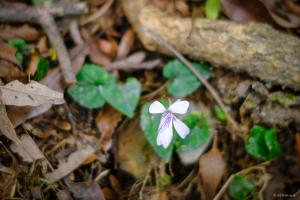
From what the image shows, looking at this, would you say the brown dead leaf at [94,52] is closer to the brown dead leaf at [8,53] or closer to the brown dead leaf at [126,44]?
the brown dead leaf at [126,44]

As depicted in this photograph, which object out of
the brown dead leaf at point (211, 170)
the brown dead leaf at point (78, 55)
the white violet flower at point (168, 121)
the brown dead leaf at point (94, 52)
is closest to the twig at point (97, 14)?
the brown dead leaf at point (94, 52)

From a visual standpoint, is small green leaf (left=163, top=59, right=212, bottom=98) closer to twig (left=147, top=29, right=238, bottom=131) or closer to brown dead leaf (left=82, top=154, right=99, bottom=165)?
twig (left=147, top=29, right=238, bottom=131)

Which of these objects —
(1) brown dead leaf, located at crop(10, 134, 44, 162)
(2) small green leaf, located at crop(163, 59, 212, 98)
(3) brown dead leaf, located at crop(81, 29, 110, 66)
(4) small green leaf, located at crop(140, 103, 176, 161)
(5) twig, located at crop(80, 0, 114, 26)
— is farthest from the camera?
(5) twig, located at crop(80, 0, 114, 26)

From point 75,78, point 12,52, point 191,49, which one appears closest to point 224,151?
point 191,49

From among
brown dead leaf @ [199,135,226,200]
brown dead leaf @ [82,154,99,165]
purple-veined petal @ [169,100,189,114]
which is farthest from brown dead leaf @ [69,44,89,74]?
brown dead leaf @ [199,135,226,200]

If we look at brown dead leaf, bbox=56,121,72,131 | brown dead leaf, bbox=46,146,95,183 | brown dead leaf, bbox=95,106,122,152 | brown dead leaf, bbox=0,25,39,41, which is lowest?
brown dead leaf, bbox=46,146,95,183

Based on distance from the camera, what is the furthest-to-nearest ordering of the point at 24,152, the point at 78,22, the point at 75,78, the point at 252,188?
the point at 78,22 → the point at 75,78 → the point at 252,188 → the point at 24,152

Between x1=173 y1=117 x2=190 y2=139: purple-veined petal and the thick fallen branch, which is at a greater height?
the thick fallen branch

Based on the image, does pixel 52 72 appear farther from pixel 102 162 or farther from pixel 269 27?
pixel 269 27
